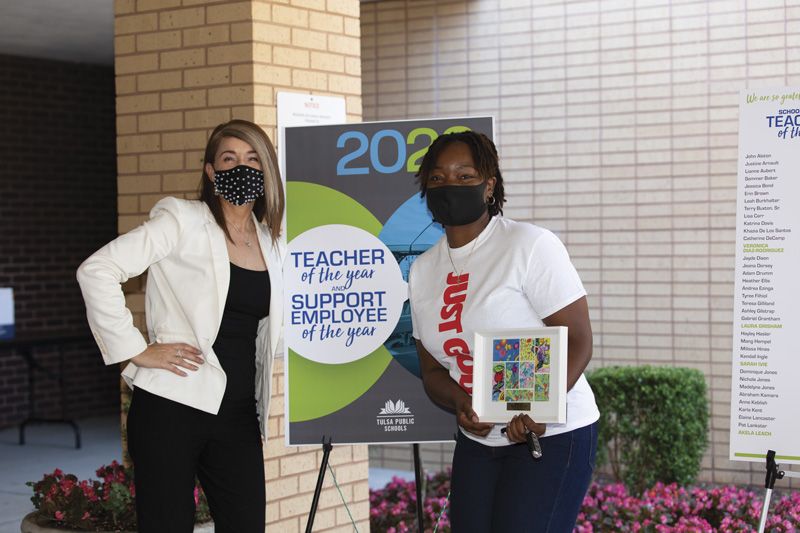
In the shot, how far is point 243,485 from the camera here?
3.33m

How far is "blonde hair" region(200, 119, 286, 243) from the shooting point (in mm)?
3318

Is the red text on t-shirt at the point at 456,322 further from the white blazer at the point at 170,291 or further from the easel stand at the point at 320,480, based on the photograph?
the easel stand at the point at 320,480

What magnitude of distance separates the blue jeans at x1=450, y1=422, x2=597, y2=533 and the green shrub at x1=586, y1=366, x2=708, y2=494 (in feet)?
12.7

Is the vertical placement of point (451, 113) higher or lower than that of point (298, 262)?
higher

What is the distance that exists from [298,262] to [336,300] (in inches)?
8.4

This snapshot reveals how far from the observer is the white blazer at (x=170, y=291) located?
3139mm

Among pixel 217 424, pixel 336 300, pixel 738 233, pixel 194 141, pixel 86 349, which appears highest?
pixel 194 141

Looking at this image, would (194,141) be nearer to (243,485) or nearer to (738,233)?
(243,485)

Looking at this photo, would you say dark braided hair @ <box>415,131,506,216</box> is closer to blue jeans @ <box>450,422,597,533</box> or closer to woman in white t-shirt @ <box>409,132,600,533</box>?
woman in white t-shirt @ <box>409,132,600,533</box>

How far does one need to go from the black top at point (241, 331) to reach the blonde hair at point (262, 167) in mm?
173

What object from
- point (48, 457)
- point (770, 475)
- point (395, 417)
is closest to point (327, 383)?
point (395, 417)

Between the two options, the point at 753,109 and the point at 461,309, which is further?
the point at 753,109

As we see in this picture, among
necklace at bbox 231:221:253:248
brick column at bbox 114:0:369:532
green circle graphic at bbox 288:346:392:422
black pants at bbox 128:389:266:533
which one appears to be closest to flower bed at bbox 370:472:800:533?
brick column at bbox 114:0:369:532

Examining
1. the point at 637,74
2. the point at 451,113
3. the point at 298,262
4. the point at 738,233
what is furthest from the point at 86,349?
the point at 738,233
